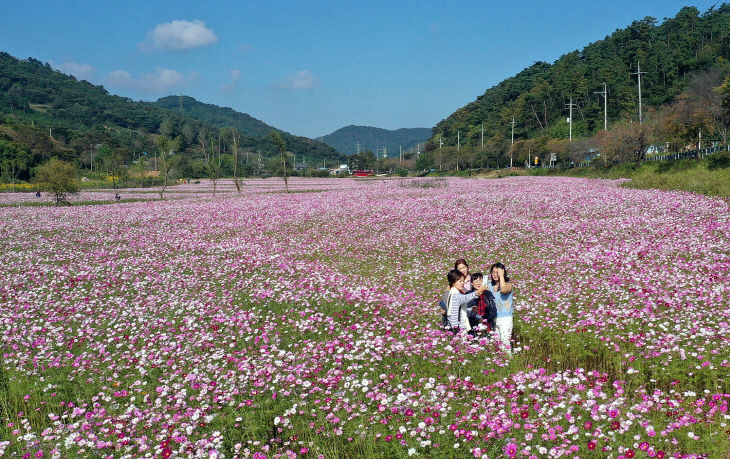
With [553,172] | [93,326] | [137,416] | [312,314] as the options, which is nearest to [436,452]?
[137,416]

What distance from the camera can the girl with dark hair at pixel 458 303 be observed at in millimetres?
6844

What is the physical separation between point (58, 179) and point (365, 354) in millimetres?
39712

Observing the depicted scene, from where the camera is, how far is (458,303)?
691cm

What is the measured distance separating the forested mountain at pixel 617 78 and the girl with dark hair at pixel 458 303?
286 feet

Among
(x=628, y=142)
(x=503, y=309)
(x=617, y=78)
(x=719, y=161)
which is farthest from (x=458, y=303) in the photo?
(x=617, y=78)

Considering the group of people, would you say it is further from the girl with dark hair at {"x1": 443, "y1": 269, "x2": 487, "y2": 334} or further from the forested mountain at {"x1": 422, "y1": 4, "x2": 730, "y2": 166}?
the forested mountain at {"x1": 422, "y1": 4, "x2": 730, "y2": 166}

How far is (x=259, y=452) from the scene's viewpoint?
15.3 ft

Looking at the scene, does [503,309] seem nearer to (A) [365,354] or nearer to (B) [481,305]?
(B) [481,305]

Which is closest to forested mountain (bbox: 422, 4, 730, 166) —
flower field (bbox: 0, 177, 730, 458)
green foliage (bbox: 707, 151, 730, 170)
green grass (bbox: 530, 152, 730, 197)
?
green grass (bbox: 530, 152, 730, 197)

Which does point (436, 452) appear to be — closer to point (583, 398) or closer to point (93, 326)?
point (583, 398)

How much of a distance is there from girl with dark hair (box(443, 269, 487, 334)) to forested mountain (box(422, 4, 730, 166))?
87.2m

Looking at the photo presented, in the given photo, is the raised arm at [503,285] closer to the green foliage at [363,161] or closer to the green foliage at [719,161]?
the green foliage at [719,161]

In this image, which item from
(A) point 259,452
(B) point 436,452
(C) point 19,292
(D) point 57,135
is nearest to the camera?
(B) point 436,452

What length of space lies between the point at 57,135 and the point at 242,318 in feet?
518
